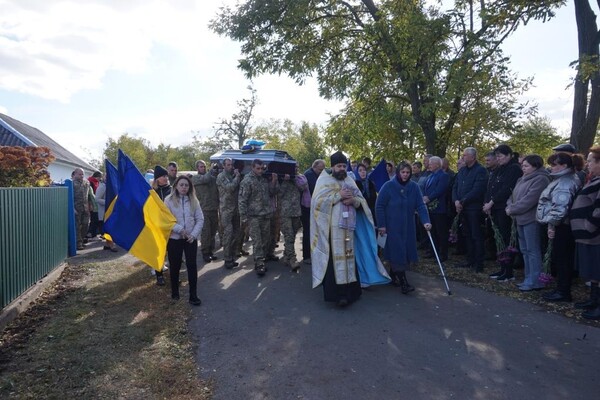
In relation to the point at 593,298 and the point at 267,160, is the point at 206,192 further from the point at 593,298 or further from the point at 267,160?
the point at 593,298

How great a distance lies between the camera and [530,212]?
6438 mm

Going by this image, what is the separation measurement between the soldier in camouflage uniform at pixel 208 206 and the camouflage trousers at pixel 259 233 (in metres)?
1.54

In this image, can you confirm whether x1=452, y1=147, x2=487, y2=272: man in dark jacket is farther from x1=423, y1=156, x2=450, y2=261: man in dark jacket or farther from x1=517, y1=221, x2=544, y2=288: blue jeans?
x1=517, y1=221, x2=544, y2=288: blue jeans

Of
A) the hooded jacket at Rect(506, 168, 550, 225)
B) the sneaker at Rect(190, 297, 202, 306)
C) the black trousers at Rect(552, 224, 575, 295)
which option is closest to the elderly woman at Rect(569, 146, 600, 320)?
the black trousers at Rect(552, 224, 575, 295)

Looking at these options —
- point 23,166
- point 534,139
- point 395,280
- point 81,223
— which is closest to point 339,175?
point 395,280

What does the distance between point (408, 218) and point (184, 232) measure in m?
3.48

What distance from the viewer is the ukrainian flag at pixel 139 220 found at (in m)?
6.36

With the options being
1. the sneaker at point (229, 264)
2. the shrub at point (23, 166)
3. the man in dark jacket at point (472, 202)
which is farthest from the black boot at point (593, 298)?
the shrub at point (23, 166)

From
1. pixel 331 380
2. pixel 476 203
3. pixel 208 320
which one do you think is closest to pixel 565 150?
pixel 476 203

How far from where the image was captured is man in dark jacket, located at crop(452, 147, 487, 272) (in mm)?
7691

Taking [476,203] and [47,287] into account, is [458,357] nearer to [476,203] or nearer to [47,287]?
[476,203]

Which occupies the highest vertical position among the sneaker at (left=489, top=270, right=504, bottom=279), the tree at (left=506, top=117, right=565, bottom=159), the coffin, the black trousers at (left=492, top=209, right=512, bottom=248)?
the tree at (left=506, top=117, right=565, bottom=159)

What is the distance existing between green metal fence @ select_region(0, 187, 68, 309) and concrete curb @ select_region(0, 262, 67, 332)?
0.22ft

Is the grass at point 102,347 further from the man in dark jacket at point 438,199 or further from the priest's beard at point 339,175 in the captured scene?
the man in dark jacket at point 438,199
